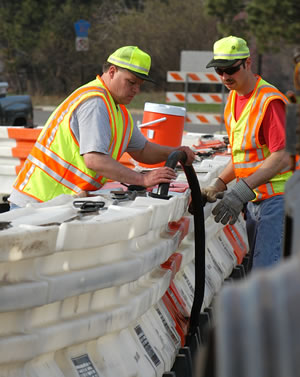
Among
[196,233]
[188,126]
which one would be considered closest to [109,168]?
[196,233]

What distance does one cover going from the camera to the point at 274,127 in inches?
230

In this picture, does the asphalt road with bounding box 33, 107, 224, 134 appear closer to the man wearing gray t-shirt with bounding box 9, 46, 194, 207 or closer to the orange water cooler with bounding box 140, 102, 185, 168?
the orange water cooler with bounding box 140, 102, 185, 168

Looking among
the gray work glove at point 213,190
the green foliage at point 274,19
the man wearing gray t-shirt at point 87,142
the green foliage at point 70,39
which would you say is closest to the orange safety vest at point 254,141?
the gray work glove at point 213,190

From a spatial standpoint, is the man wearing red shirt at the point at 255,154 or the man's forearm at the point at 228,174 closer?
the man wearing red shirt at the point at 255,154

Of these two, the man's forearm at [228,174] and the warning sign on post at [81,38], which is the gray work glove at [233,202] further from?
the warning sign on post at [81,38]

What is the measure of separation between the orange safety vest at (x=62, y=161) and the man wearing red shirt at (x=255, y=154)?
0.82 meters

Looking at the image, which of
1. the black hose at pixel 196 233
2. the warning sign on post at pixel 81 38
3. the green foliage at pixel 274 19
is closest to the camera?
the black hose at pixel 196 233

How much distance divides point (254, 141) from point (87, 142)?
1155mm

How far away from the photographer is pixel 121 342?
4.23 m

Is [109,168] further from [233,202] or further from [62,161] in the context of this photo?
[233,202]

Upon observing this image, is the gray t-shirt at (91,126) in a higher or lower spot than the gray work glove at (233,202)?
higher

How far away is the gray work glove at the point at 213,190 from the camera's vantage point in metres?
6.18

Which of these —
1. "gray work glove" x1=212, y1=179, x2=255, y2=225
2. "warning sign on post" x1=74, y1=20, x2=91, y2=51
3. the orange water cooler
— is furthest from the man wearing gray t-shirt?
"warning sign on post" x1=74, y1=20, x2=91, y2=51

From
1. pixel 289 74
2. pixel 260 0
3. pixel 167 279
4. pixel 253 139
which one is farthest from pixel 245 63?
pixel 289 74
